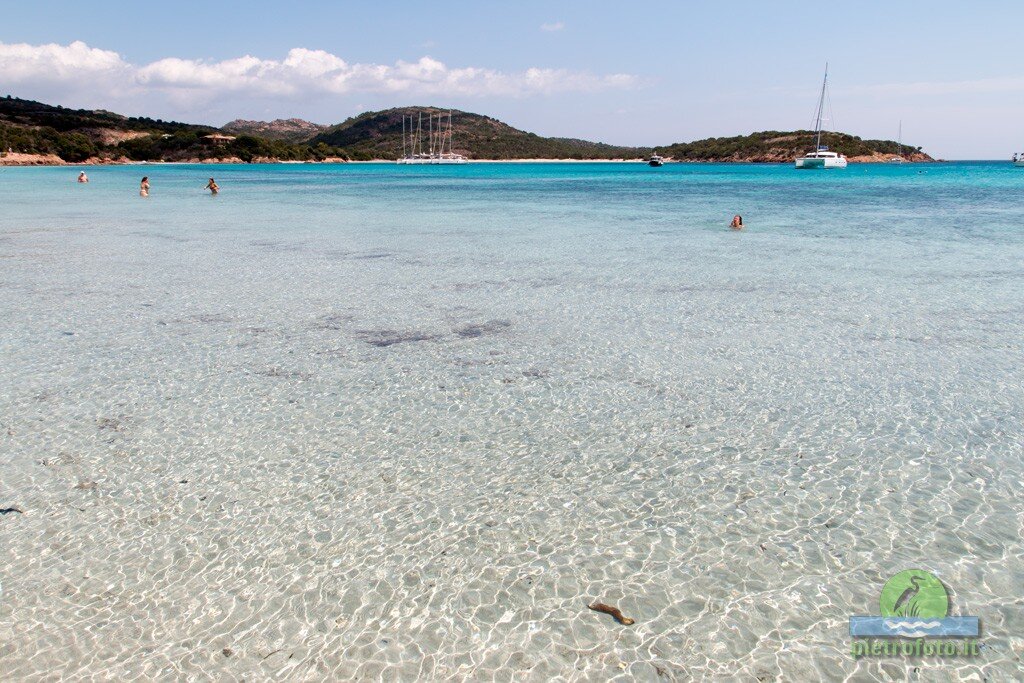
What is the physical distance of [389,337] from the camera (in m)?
9.84

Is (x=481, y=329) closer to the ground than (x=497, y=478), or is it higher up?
higher up

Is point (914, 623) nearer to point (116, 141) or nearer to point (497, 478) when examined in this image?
point (497, 478)

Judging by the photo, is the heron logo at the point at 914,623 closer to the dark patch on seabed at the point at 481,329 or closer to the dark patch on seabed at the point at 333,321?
the dark patch on seabed at the point at 481,329

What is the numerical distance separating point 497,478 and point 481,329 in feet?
16.0

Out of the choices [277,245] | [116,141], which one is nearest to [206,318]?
[277,245]

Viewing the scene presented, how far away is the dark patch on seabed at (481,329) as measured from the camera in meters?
10.1

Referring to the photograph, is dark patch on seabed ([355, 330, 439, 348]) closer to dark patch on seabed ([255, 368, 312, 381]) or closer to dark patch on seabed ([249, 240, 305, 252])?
dark patch on seabed ([255, 368, 312, 381])

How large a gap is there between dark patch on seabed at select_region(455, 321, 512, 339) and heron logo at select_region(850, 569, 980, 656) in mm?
6657

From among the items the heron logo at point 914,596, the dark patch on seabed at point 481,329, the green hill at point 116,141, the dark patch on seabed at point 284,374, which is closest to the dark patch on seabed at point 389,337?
the dark patch on seabed at point 481,329

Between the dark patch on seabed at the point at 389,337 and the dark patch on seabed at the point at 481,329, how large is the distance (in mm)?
470

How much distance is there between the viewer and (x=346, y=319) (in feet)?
35.6

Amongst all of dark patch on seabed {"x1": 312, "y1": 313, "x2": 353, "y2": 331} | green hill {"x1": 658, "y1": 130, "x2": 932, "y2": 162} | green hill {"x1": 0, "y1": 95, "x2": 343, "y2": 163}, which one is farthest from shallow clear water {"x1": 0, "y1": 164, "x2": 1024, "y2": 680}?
green hill {"x1": 658, "y1": 130, "x2": 932, "y2": 162}

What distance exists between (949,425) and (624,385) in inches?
131

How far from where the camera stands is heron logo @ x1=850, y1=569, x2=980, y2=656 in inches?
151
